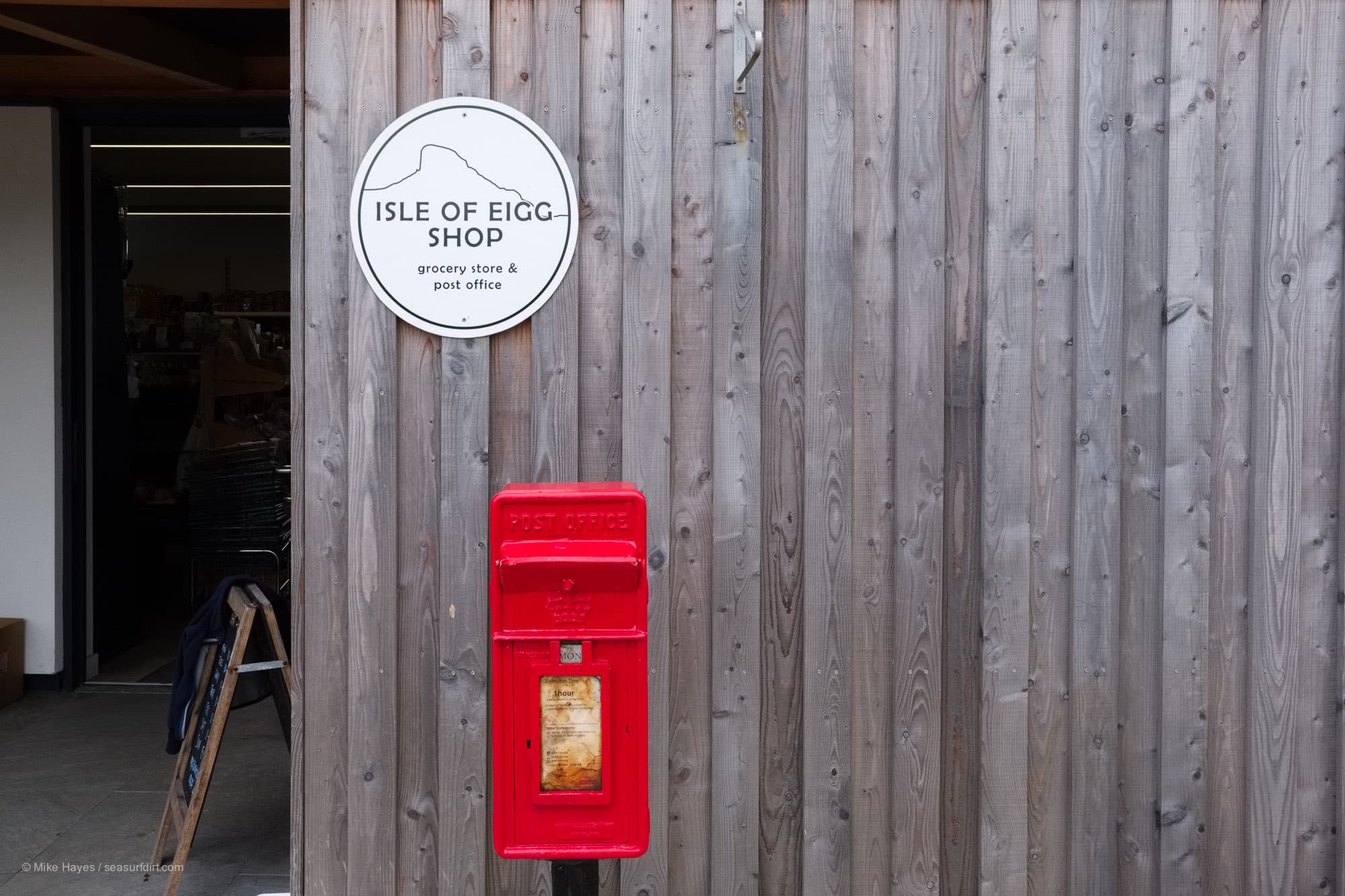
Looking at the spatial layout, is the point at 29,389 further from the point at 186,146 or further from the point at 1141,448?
the point at 1141,448

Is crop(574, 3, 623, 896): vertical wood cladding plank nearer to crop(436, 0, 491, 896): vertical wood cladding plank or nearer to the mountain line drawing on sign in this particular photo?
the mountain line drawing on sign

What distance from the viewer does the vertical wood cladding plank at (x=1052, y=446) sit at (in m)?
3.35

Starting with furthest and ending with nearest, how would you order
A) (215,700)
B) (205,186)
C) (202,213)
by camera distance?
(202,213)
(205,186)
(215,700)

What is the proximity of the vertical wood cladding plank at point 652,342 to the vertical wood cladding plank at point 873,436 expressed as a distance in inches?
22.7

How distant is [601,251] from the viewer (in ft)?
10.8

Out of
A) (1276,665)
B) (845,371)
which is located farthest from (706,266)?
(1276,665)

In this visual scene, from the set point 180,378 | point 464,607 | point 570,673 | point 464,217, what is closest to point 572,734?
point 570,673

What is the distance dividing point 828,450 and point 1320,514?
1.56 m

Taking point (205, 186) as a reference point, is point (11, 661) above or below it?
below

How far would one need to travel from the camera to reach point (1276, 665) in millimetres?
3404

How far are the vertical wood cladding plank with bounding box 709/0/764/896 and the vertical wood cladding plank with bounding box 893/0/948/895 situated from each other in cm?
43

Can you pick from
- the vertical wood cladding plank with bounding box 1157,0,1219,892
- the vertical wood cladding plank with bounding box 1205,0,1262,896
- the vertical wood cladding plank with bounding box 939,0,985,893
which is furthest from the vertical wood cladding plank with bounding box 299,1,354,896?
the vertical wood cladding plank with bounding box 1205,0,1262,896

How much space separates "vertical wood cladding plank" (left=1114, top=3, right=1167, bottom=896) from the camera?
11.0 ft

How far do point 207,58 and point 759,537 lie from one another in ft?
13.9
